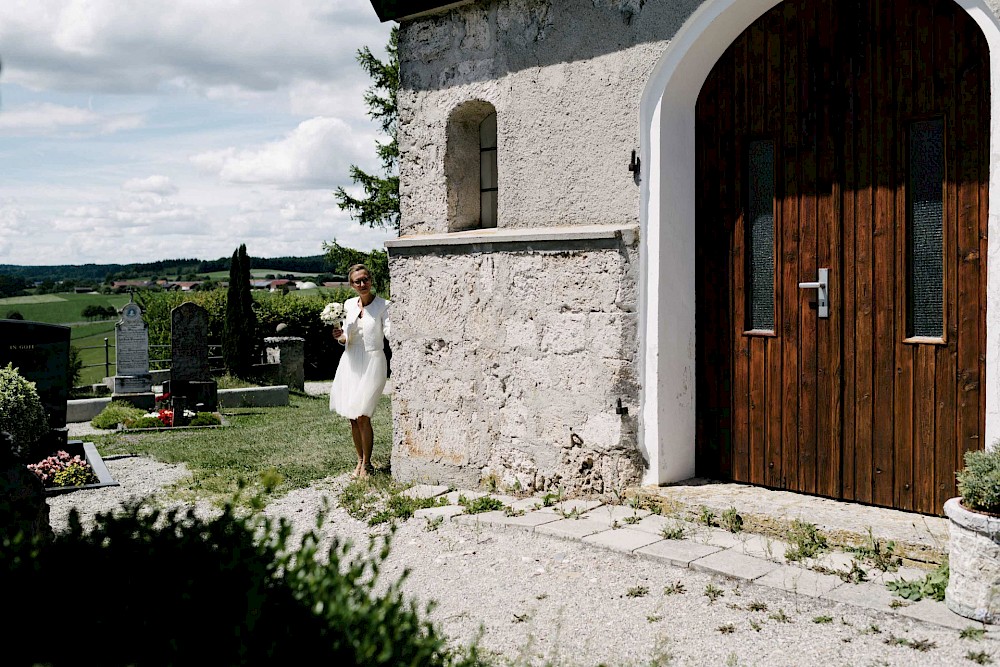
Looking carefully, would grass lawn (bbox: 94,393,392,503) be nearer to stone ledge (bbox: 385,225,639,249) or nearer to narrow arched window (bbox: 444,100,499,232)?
stone ledge (bbox: 385,225,639,249)

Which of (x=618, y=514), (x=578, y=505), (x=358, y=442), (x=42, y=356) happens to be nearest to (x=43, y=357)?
(x=42, y=356)

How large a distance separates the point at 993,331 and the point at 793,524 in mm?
1371

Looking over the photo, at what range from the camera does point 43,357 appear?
8.00 metres

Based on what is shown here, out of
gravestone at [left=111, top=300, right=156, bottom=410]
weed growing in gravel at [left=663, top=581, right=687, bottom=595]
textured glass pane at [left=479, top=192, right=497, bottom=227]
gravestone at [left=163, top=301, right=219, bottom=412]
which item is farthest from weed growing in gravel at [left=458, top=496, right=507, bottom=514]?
gravestone at [left=111, top=300, right=156, bottom=410]

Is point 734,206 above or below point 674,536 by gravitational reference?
above

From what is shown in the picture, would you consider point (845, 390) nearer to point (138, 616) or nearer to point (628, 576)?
point (628, 576)

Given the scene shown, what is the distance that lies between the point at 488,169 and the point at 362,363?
1820mm

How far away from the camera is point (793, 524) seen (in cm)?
470

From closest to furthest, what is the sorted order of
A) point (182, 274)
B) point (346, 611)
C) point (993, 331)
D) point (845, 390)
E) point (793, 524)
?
point (346, 611), point (993, 331), point (793, 524), point (845, 390), point (182, 274)

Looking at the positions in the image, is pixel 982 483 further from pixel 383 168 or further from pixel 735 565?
pixel 383 168

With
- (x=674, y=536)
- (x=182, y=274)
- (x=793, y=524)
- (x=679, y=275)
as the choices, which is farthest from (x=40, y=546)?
(x=182, y=274)

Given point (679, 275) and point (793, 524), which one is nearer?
point (793, 524)

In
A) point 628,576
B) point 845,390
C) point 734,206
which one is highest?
point 734,206

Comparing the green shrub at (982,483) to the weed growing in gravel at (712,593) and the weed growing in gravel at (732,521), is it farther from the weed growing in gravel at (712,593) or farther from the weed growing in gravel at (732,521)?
the weed growing in gravel at (732,521)
